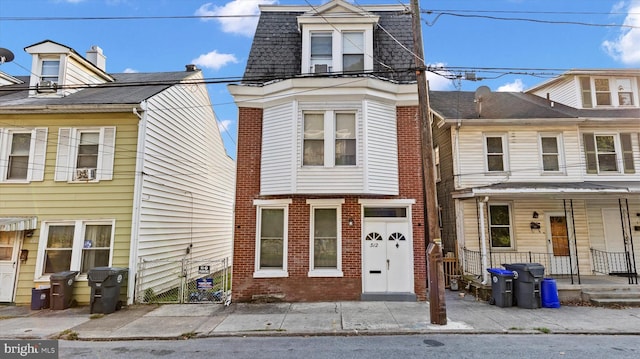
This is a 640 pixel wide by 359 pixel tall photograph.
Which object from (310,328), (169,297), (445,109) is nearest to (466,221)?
(445,109)

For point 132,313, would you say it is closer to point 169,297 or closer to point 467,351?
point 169,297

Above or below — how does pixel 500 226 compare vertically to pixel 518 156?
below

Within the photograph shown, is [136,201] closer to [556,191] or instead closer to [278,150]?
[278,150]

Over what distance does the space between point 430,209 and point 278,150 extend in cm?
475

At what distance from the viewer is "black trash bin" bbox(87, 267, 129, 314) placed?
8922 mm

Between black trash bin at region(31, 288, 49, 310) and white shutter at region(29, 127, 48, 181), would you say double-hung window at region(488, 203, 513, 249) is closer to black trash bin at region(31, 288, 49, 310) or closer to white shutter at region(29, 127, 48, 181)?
black trash bin at region(31, 288, 49, 310)

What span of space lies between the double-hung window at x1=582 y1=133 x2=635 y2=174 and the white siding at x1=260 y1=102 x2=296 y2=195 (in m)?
11.5

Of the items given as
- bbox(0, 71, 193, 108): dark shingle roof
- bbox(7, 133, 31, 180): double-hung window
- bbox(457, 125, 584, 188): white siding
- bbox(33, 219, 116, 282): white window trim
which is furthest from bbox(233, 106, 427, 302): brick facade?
bbox(7, 133, 31, 180): double-hung window

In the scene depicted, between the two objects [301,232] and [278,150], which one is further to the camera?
[278,150]

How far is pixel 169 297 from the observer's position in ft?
35.8

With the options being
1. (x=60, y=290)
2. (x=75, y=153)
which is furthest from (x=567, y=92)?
(x=60, y=290)

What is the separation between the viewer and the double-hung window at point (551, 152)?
12.8m

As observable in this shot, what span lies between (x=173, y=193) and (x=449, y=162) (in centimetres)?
1077

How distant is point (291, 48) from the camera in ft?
36.8
